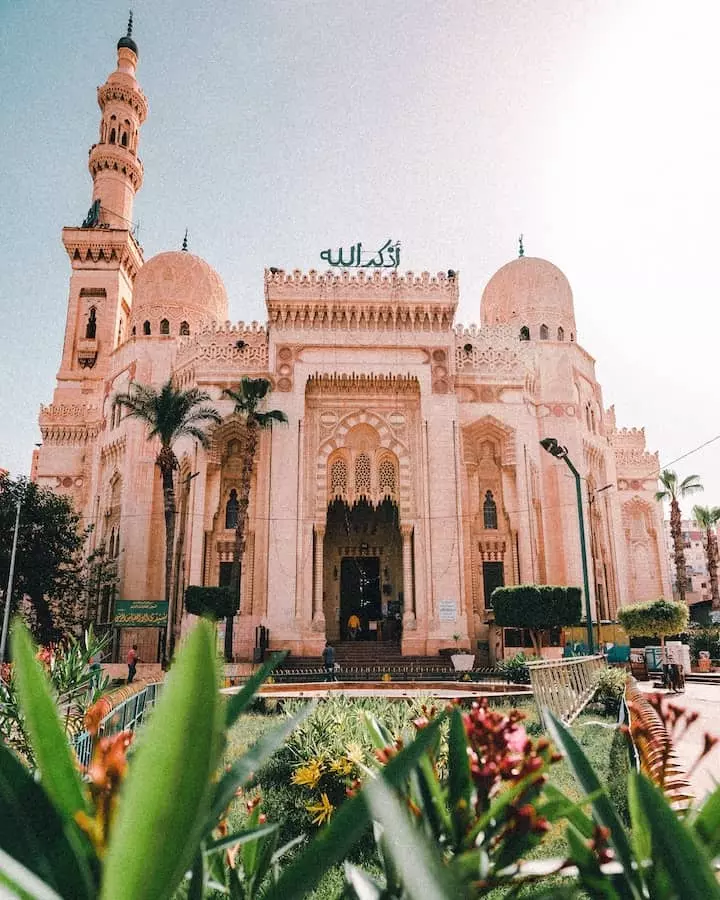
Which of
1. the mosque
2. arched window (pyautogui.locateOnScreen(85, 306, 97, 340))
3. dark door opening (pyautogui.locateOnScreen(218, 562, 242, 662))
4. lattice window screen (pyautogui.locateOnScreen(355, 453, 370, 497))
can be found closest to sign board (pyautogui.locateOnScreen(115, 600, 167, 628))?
the mosque

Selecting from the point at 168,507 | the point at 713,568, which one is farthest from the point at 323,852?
the point at 713,568

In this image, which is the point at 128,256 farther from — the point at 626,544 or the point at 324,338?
the point at 626,544

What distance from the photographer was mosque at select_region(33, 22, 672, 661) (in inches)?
1016

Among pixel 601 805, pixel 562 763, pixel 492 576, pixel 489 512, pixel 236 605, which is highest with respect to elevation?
pixel 489 512

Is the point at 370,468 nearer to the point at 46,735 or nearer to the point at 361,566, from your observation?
the point at 361,566

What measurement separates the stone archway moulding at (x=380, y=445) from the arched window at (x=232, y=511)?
3422mm

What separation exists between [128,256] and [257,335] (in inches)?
507

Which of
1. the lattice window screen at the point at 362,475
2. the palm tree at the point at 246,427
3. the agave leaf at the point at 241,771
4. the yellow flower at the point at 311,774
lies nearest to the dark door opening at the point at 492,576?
the lattice window screen at the point at 362,475

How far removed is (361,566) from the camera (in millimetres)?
29859

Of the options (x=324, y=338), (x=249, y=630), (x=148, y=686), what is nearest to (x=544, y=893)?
(x=148, y=686)

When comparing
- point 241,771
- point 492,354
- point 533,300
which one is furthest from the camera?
point 533,300

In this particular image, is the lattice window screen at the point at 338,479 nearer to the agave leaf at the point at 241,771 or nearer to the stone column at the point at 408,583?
the stone column at the point at 408,583

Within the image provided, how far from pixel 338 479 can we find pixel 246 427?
4.01 metres

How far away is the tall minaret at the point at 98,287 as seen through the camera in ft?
109
